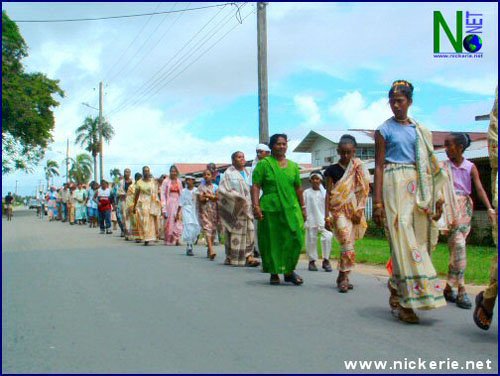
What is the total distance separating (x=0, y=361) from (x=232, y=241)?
248 inches

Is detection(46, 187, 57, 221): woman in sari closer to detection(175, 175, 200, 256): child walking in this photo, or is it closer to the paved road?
detection(175, 175, 200, 256): child walking

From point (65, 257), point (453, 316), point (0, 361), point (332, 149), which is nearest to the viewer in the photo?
point (0, 361)

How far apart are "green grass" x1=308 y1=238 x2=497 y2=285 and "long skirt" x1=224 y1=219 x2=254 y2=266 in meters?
2.03

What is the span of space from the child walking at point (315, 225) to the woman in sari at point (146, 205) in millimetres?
5895

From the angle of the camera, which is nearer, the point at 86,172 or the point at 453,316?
the point at 453,316

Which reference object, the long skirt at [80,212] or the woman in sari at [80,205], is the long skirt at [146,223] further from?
the long skirt at [80,212]

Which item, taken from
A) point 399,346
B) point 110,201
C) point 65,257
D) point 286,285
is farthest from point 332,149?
point 399,346

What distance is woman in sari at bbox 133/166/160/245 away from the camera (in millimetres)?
15477

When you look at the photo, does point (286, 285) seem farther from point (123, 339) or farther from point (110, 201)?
point (110, 201)

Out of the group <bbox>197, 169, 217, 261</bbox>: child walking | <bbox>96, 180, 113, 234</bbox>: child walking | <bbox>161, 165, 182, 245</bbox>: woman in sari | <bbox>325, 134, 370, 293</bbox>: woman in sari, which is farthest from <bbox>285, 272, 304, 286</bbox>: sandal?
<bbox>96, 180, 113, 234</bbox>: child walking

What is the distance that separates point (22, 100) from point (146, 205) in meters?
32.0

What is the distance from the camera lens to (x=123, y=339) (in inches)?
200

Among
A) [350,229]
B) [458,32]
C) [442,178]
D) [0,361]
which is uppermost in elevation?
[458,32]

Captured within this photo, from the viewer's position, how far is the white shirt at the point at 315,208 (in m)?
10.4
